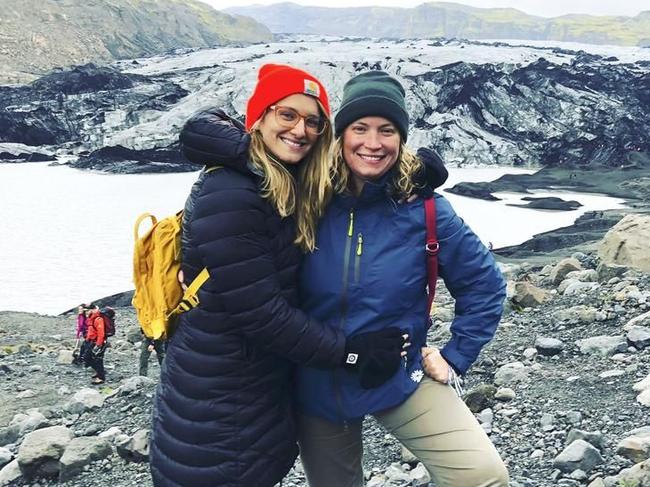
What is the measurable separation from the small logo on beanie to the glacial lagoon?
51.9ft

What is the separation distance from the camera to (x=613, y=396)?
5.07m

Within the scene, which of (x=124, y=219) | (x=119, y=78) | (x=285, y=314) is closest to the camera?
(x=285, y=314)

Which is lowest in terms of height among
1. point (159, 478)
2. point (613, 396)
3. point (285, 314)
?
point (613, 396)

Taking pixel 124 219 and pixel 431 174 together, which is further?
pixel 124 219

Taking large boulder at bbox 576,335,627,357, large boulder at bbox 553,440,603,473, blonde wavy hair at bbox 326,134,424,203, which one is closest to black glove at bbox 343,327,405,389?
blonde wavy hair at bbox 326,134,424,203

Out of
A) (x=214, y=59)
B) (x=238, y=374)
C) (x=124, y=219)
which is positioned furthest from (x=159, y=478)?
(x=214, y=59)

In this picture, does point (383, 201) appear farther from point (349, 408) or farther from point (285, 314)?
point (349, 408)

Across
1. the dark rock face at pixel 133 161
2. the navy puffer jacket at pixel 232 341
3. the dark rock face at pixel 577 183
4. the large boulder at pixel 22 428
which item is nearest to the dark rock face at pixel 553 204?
the dark rock face at pixel 577 183

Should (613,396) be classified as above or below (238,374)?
below

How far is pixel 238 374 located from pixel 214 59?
7448 cm

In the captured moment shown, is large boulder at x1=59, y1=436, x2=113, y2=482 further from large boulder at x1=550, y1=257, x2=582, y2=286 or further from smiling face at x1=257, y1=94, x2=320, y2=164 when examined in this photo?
large boulder at x1=550, y1=257, x2=582, y2=286

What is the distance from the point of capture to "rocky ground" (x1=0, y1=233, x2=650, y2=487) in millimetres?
4188

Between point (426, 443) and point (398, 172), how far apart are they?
1.05m

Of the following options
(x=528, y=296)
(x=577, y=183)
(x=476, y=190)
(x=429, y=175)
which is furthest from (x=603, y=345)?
(x=577, y=183)
